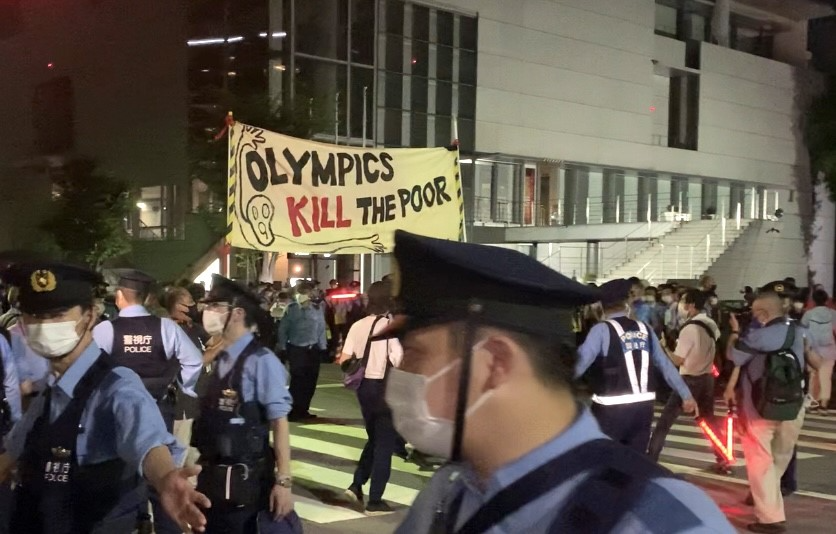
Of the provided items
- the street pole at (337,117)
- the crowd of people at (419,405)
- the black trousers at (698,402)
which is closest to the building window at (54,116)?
the street pole at (337,117)

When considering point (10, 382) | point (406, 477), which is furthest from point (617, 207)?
point (10, 382)

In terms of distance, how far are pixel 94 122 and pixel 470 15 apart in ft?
49.0

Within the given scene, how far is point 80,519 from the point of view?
10.9ft

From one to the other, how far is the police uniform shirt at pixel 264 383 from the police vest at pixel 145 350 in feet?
6.23

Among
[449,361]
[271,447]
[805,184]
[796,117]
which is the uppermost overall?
[796,117]

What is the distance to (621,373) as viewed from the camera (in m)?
6.84

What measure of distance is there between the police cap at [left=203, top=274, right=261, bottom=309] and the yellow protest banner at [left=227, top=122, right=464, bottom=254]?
3.31 metres

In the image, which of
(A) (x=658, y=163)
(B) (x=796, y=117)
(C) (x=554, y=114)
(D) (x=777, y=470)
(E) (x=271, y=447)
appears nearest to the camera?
(E) (x=271, y=447)

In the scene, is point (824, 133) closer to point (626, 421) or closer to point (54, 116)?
point (54, 116)

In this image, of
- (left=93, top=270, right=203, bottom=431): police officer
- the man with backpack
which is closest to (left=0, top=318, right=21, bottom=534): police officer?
(left=93, top=270, right=203, bottom=431): police officer

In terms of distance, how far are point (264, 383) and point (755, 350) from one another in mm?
4521

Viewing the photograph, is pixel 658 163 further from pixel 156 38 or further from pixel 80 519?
pixel 80 519

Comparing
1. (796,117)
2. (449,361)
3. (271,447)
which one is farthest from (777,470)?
(796,117)

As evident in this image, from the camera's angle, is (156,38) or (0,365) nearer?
(0,365)
